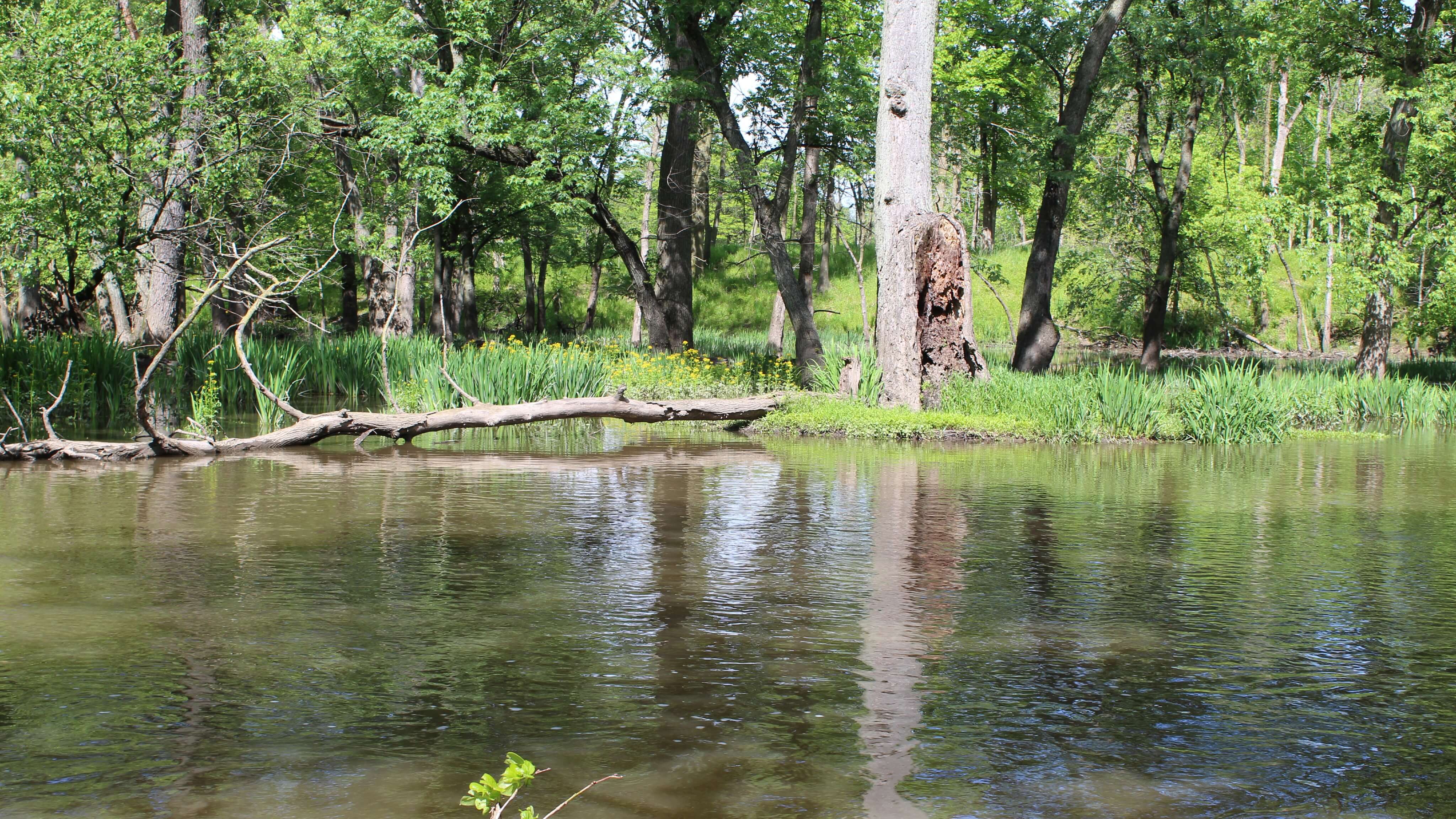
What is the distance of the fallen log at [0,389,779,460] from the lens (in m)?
11.0

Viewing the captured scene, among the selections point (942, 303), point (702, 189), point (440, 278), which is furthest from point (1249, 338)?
point (440, 278)

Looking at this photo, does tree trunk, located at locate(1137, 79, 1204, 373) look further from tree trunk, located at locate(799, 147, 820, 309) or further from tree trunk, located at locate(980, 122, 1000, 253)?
tree trunk, located at locate(799, 147, 820, 309)

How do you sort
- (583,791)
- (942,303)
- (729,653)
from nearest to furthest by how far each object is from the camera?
(583,791)
(729,653)
(942,303)

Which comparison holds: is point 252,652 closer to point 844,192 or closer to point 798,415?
point 798,415

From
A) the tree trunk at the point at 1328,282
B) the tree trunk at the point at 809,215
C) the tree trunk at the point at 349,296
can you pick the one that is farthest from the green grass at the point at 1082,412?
the tree trunk at the point at 349,296

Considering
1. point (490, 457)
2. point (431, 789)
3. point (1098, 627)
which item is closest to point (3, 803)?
point (431, 789)

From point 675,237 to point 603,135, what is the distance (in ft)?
7.99

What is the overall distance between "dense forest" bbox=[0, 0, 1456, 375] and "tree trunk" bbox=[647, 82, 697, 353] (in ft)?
0.21

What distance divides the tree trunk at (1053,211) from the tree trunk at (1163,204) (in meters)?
3.07

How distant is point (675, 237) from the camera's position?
22.1 meters

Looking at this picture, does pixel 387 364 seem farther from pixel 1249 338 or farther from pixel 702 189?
pixel 1249 338

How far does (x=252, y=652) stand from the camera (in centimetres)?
480

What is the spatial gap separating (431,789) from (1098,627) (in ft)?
10.6

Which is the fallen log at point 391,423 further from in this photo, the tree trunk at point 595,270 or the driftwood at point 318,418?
the tree trunk at point 595,270
